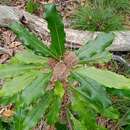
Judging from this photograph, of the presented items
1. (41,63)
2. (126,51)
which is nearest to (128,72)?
(126,51)

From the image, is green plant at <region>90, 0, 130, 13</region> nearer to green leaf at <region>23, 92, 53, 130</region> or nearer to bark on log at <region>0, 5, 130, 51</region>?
bark on log at <region>0, 5, 130, 51</region>

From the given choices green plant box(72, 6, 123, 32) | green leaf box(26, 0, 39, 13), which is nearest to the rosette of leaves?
green plant box(72, 6, 123, 32)

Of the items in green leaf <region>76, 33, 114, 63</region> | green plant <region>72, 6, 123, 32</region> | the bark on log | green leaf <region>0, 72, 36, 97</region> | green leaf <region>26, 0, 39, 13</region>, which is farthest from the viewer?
green leaf <region>26, 0, 39, 13</region>

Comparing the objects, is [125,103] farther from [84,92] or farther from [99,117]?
[84,92]

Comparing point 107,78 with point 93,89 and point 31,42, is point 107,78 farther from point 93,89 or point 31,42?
point 31,42

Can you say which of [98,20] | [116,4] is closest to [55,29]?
[98,20]

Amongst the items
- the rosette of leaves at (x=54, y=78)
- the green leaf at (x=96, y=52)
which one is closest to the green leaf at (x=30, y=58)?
the rosette of leaves at (x=54, y=78)
